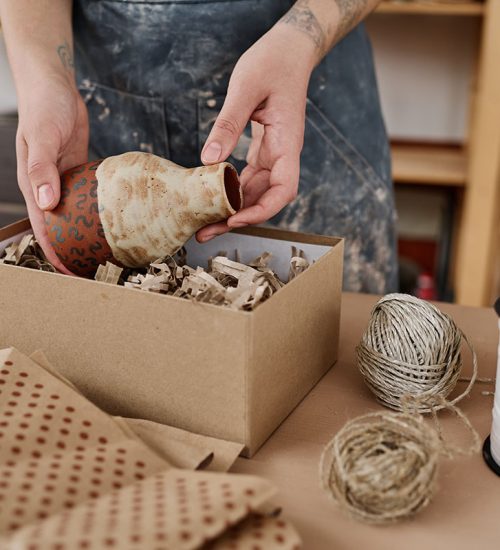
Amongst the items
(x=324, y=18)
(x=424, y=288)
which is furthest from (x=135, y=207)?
(x=424, y=288)

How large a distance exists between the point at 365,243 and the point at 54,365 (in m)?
0.68

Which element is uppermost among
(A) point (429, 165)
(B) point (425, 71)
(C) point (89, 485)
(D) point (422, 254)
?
(C) point (89, 485)

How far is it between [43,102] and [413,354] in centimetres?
55

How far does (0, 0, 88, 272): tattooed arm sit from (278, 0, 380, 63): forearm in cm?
31

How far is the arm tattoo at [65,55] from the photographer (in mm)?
1032

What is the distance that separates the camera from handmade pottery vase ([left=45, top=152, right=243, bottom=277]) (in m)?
0.77

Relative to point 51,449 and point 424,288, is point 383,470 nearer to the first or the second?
point 51,449

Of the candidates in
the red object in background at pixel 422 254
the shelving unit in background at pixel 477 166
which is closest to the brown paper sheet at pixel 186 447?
the shelving unit in background at pixel 477 166

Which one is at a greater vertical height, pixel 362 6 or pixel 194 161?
pixel 362 6

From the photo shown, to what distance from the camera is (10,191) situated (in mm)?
2125

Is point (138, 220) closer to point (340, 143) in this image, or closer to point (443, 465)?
point (443, 465)

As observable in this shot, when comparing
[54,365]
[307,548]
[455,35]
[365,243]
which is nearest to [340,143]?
[365,243]

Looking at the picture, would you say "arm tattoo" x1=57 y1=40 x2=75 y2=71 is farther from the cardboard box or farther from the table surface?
the table surface

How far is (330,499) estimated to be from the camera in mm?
613
